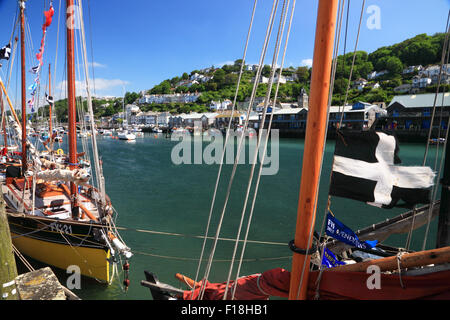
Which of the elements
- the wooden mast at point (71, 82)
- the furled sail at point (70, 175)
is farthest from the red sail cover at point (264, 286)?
the wooden mast at point (71, 82)

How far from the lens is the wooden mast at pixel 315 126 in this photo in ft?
7.52

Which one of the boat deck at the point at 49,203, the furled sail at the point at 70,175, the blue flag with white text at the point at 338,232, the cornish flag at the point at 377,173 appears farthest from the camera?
the boat deck at the point at 49,203

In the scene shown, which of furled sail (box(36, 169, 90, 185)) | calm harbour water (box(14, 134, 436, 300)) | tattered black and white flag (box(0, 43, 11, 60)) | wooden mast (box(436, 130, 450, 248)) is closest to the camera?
wooden mast (box(436, 130, 450, 248))

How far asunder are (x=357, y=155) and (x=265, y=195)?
1815 cm

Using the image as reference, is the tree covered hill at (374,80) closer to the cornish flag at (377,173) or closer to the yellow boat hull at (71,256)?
the yellow boat hull at (71,256)

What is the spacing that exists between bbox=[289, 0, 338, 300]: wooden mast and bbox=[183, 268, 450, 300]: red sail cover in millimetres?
265

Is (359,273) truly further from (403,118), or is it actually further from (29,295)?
(403,118)

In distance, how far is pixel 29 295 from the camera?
2.67 m

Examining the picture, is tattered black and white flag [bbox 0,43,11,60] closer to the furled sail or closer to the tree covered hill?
the furled sail

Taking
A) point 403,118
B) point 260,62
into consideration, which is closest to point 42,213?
point 260,62

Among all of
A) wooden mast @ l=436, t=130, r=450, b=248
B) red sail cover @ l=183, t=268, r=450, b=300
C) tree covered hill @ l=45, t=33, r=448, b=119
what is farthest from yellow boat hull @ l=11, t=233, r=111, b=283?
tree covered hill @ l=45, t=33, r=448, b=119

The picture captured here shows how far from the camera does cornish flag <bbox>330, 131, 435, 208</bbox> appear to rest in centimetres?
280

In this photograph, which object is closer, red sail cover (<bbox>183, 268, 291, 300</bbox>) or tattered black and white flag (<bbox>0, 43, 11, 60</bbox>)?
red sail cover (<bbox>183, 268, 291, 300</bbox>)

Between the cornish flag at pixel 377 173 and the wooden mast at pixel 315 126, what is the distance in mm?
534
